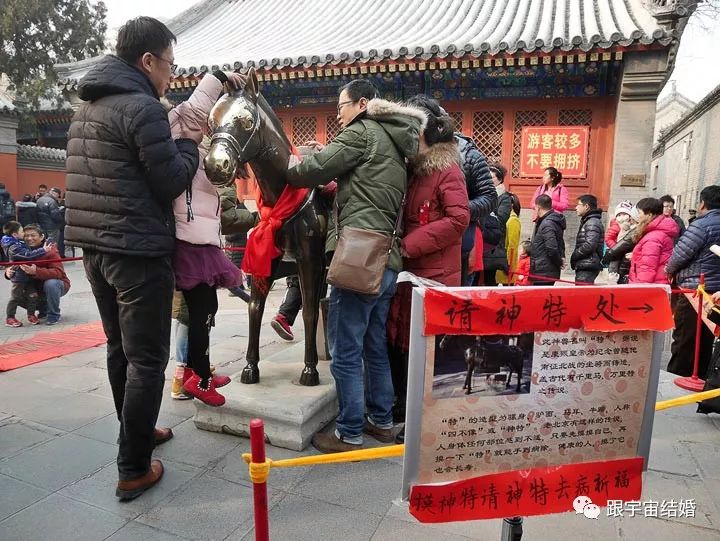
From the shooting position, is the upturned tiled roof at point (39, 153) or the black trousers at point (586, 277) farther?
the upturned tiled roof at point (39, 153)

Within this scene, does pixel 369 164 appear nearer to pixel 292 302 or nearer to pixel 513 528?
pixel 513 528

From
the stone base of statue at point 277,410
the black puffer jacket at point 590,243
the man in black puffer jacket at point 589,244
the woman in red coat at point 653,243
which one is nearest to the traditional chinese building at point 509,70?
the man in black puffer jacket at point 589,244

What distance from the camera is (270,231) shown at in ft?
10.3

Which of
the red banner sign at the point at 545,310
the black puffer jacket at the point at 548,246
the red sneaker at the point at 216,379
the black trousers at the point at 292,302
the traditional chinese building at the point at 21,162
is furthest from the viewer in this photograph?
the traditional chinese building at the point at 21,162

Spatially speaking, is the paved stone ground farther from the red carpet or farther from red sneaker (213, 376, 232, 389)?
the red carpet

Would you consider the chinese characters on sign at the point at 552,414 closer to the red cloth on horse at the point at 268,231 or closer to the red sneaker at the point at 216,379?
the red cloth on horse at the point at 268,231

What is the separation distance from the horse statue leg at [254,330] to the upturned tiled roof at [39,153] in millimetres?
16726

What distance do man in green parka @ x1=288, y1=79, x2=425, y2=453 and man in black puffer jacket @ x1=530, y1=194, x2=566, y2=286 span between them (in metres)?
3.24

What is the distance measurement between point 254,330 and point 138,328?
1.09 meters

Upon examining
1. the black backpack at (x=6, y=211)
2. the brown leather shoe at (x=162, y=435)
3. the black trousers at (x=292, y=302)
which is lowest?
the brown leather shoe at (x=162, y=435)

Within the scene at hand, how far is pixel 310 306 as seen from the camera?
339 cm

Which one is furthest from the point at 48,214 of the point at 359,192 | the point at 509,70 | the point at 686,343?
the point at 686,343

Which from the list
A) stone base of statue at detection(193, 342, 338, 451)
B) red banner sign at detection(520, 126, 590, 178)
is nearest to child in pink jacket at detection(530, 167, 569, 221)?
red banner sign at detection(520, 126, 590, 178)

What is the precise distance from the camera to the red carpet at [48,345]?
4738 mm
